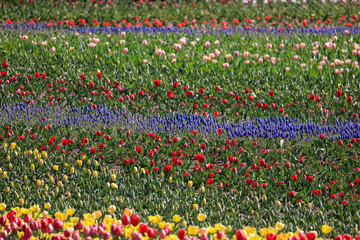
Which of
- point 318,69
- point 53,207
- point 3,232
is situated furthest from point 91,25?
point 3,232

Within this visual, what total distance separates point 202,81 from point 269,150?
205cm

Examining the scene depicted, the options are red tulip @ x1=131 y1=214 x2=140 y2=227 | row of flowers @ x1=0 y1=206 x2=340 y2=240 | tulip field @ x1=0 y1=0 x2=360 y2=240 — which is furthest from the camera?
tulip field @ x1=0 y1=0 x2=360 y2=240

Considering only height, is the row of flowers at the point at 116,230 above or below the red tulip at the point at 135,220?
below

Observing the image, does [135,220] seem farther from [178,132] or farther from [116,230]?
[178,132]

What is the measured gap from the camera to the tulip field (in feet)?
15.4

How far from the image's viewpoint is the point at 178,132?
6535mm

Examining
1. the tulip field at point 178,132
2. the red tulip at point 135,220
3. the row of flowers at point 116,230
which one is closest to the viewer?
the row of flowers at point 116,230

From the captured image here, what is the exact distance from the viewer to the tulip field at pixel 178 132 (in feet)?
15.4

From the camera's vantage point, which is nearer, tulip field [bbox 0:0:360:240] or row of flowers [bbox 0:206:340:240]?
row of flowers [bbox 0:206:340:240]

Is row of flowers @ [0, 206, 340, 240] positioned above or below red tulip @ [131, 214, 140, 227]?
below

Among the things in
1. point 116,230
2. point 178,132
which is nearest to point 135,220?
point 116,230

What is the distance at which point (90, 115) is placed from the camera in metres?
6.87

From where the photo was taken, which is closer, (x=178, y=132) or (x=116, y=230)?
(x=116, y=230)

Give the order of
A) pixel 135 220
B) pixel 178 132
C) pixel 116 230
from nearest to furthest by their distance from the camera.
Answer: pixel 116 230, pixel 135 220, pixel 178 132
